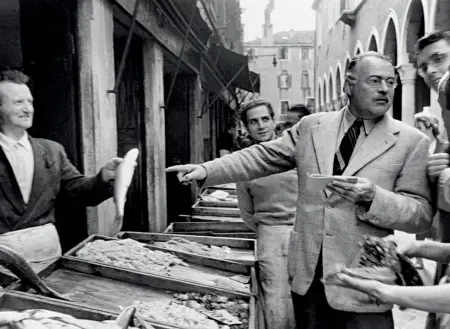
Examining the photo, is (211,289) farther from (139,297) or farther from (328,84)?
(328,84)

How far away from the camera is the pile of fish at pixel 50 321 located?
6.19ft

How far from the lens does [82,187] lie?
11.1ft

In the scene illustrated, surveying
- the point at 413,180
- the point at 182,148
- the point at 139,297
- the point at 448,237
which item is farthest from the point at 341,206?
the point at 182,148

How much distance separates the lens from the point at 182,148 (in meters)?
9.58

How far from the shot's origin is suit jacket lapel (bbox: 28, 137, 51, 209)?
3.16 m

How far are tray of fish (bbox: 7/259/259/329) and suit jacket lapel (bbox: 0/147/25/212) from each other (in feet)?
1.52

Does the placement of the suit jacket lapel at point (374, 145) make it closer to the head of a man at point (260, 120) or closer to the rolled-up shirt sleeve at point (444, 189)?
the rolled-up shirt sleeve at point (444, 189)

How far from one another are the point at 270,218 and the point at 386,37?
1343 cm

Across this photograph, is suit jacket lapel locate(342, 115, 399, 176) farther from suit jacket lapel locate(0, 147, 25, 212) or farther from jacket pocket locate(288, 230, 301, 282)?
suit jacket lapel locate(0, 147, 25, 212)

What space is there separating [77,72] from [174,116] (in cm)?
547

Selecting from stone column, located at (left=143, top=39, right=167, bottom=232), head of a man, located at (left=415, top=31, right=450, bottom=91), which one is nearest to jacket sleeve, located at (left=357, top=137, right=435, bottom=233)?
head of a man, located at (left=415, top=31, right=450, bottom=91)

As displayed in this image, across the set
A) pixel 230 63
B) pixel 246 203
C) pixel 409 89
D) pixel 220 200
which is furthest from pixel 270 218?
pixel 409 89

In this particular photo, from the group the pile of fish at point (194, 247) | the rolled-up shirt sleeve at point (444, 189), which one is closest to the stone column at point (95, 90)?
the pile of fish at point (194, 247)

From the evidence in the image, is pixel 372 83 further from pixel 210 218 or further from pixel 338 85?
pixel 338 85
